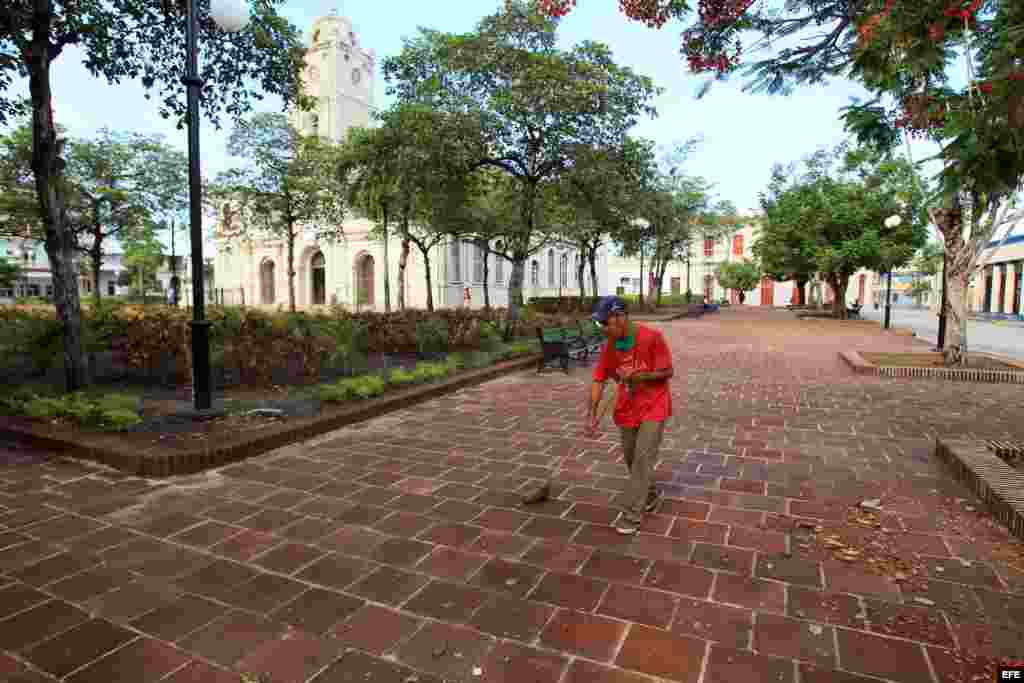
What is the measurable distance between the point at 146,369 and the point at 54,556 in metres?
5.63

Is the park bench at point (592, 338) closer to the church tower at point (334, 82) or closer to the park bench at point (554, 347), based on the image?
the park bench at point (554, 347)

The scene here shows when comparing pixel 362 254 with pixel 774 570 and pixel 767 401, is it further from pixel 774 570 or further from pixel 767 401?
pixel 774 570

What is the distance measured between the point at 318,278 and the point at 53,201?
111ft

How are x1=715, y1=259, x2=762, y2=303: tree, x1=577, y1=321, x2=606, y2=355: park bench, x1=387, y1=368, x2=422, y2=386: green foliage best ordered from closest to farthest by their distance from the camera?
x1=387, y1=368, x2=422, y2=386: green foliage
x1=577, y1=321, x2=606, y2=355: park bench
x1=715, y1=259, x2=762, y2=303: tree

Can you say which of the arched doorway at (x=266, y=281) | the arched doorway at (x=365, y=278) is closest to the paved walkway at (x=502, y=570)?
the arched doorway at (x=365, y=278)

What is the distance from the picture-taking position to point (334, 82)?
3756cm

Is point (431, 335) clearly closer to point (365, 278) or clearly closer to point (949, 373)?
point (949, 373)

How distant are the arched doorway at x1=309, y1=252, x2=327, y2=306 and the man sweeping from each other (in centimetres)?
3745

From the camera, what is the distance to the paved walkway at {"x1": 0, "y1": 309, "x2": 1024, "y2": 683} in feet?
7.62

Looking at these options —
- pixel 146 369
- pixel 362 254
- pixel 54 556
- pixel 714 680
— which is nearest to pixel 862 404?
pixel 714 680

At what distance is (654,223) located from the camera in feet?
86.6

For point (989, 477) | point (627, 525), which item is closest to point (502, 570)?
point (627, 525)

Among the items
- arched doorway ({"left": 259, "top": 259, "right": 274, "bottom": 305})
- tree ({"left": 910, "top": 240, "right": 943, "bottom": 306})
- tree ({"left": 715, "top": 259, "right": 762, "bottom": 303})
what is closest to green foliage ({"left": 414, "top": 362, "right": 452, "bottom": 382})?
tree ({"left": 910, "top": 240, "right": 943, "bottom": 306})

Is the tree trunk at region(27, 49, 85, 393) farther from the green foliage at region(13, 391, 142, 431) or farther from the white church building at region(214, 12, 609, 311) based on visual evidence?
the white church building at region(214, 12, 609, 311)
